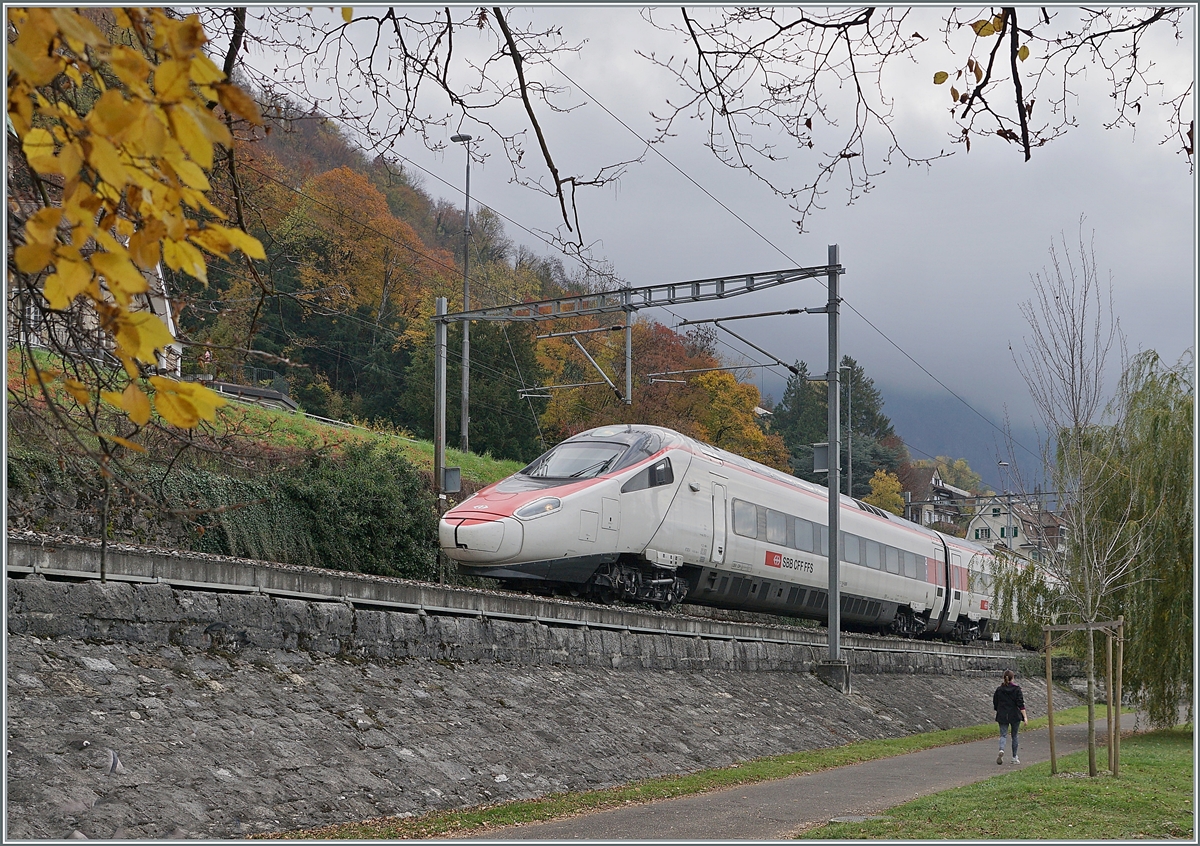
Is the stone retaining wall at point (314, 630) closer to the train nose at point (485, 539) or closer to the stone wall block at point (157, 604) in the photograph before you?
Answer: the stone wall block at point (157, 604)

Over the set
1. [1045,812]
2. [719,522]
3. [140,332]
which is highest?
[140,332]

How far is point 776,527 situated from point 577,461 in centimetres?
609

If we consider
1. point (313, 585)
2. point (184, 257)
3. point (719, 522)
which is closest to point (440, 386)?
point (719, 522)

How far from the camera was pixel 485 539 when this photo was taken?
16750mm

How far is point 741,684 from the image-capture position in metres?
19.0

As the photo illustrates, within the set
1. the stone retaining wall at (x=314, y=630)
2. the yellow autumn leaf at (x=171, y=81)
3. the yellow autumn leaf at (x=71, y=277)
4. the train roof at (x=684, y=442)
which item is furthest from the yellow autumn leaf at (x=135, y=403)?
the train roof at (x=684, y=442)

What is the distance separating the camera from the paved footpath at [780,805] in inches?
365

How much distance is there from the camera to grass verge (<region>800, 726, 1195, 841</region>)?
9.12 metres

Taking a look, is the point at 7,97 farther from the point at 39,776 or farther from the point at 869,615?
Answer: the point at 869,615

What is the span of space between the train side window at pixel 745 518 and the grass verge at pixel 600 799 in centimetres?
484

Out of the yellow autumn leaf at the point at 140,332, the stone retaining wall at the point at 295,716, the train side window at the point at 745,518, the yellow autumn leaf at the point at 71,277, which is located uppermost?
the yellow autumn leaf at the point at 71,277

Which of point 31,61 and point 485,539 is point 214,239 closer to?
point 31,61

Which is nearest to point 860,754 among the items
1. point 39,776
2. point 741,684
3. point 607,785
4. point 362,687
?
point 741,684

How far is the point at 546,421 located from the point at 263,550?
32.4 metres
